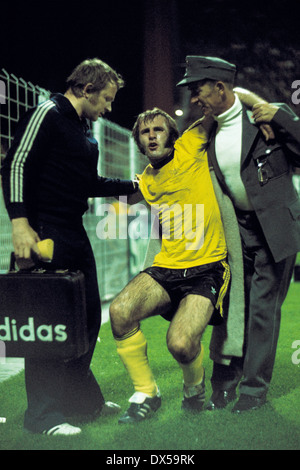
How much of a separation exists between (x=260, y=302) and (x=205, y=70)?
1277mm

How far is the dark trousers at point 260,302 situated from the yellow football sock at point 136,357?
53cm

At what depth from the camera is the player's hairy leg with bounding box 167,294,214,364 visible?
2.61 m

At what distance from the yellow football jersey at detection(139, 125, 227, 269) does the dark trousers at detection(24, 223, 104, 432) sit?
0.42m

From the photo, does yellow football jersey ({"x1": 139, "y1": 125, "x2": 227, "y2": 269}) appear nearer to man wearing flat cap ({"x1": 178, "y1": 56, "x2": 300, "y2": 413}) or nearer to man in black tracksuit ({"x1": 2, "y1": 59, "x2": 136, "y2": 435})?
man wearing flat cap ({"x1": 178, "y1": 56, "x2": 300, "y2": 413})

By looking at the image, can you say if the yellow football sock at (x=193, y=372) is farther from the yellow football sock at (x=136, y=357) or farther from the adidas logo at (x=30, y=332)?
the adidas logo at (x=30, y=332)

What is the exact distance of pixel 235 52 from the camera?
6.65 metres

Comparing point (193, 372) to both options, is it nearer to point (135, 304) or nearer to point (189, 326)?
point (189, 326)

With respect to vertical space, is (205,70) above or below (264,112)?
above

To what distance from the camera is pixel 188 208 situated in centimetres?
277

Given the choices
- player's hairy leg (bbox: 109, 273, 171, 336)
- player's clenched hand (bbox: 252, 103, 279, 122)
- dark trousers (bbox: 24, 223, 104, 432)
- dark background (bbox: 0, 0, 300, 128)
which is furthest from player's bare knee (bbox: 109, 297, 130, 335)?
dark background (bbox: 0, 0, 300, 128)

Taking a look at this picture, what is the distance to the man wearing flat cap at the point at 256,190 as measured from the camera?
2.73m

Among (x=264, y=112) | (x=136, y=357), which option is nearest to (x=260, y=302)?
(x=136, y=357)

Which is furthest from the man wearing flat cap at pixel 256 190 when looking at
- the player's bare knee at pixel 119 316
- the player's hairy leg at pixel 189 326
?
the player's bare knee at pixel 119 316
